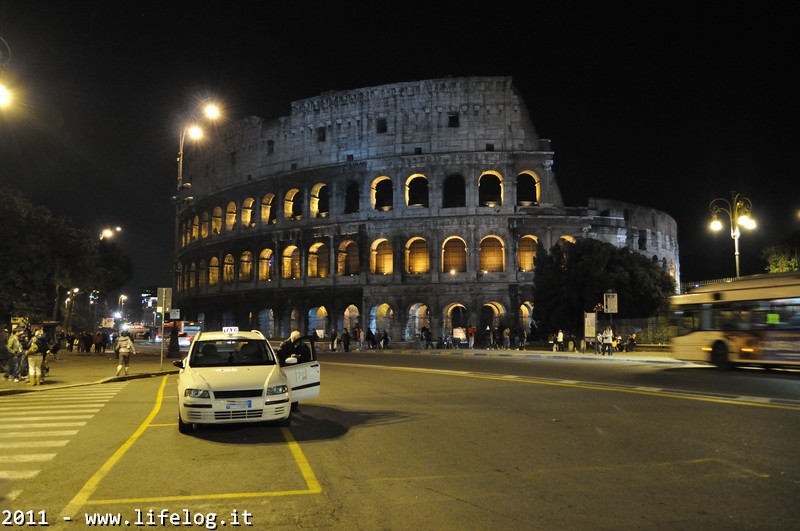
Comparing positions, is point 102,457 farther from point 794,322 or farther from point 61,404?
point 794,322

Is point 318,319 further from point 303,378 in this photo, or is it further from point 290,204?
point 303,378

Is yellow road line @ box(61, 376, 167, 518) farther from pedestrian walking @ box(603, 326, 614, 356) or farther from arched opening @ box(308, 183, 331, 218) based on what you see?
arched opening @ box(308, 183, 331, 218)

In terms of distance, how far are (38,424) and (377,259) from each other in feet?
139

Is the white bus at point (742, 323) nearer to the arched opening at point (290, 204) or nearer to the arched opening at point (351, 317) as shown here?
the arched opening at point (351, 317)

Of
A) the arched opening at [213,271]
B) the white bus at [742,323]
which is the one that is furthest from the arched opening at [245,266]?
the white bus at [742,323]

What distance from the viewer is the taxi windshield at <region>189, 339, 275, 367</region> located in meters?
10.2

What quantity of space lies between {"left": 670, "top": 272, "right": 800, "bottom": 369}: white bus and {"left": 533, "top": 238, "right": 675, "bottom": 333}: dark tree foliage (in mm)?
14061

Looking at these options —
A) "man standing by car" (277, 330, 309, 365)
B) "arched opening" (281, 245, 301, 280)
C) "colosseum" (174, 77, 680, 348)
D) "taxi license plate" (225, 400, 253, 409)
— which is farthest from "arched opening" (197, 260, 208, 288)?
"taxi license plate" (225, 400, 253, 409)

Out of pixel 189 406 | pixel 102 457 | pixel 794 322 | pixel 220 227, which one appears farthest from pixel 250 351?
pixel 220 227

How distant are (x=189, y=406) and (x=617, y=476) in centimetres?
588

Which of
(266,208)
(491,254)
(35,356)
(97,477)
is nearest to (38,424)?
(97,477)

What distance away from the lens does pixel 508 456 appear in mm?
7535

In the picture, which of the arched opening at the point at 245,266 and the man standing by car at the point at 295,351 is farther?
the arched opening at the point at 245,266

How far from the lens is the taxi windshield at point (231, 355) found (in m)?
10.2
